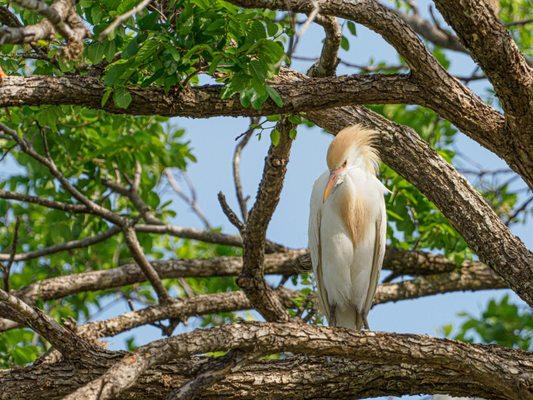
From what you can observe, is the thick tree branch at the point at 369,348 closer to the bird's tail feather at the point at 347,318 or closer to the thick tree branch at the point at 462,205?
the thick tree branch at the point at 462,205

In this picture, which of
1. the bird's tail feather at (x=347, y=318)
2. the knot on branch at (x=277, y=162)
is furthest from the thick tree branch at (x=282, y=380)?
the bird's tail feather at (x=347, y=318)

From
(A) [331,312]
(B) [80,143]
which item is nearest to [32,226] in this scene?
(B) [80,143]

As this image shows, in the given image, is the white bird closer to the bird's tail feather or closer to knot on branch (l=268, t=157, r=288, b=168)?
the bird's tail feather

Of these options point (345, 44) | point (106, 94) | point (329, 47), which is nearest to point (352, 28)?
point (345, 44)

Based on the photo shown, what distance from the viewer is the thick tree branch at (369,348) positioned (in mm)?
4184

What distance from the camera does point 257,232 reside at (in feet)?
18.2

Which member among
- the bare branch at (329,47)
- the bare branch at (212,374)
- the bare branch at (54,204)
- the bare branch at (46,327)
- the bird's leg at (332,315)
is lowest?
the bare branch at (212,374)

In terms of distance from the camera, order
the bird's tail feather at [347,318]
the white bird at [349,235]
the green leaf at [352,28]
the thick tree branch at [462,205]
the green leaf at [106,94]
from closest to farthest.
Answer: the green leaf at [106,94]
the thick tree branch at [462,205]
the green leaf at [352,28]
the white bird at [349,235]
the bird's tail feather at [347,318]

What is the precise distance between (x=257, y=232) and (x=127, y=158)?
2328 millimetres

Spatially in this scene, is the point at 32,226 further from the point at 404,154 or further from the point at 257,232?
the point at 404,154

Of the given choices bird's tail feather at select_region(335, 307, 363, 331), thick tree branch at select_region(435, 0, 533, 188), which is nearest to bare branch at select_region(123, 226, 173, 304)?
→ bird's tail feather at select_region(335, 307, 363, 331)

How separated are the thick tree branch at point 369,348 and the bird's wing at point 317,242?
1942 millimetres

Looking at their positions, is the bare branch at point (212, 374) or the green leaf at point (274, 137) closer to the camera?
the bare branch at point (212, 374)

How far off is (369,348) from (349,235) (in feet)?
7.43
